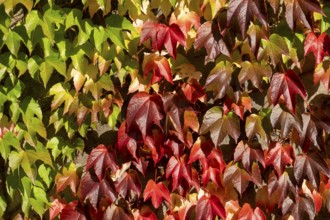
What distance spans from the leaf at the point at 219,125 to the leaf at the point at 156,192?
12.7 inches

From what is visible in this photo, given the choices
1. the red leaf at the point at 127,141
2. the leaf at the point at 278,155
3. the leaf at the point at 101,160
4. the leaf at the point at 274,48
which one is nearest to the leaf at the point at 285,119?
the leaf at the point at 278,155

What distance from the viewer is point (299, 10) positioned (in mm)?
2465

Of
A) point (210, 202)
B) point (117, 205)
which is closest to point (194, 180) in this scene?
point (210, 202)

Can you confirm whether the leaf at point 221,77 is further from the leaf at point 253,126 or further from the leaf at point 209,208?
Answer: the leaf at point 209,208

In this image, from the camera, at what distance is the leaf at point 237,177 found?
2.69 meters

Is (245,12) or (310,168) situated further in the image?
(310,168)

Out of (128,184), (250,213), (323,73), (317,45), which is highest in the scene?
(317,45)

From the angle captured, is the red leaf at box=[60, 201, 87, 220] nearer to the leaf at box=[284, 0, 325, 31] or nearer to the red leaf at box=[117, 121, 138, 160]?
the red leaf at box=[117, 121, 138, 160]

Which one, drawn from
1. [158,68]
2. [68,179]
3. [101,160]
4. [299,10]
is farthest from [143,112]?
[299,10]

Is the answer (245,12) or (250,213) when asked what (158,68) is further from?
(250,213)

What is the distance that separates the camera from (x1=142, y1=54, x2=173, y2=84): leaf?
255cm

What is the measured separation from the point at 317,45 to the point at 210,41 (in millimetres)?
479

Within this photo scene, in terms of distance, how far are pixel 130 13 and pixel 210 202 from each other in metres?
0.93

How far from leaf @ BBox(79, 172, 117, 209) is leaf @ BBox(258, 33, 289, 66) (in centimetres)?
89
